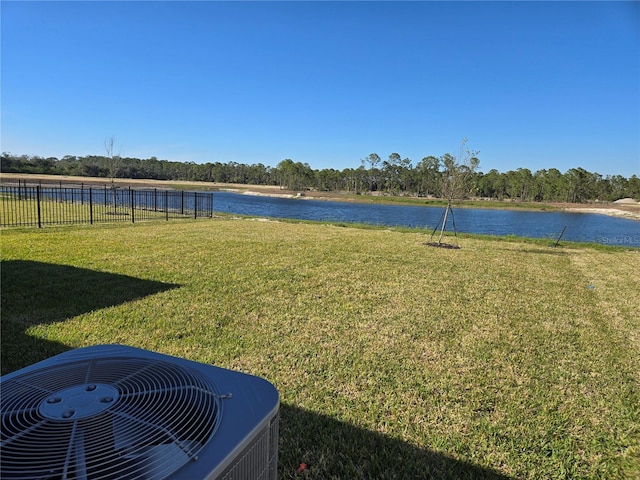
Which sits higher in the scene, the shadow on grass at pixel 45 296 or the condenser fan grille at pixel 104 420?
the condenser fan grille at pixel 104 420

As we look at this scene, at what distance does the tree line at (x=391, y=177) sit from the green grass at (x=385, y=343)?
58.9 m

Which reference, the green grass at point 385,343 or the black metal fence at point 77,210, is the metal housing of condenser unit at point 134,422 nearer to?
the green grass at point 385,343

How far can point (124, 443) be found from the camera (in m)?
1.02

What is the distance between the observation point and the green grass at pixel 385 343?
2168mm

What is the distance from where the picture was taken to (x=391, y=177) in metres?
91.7

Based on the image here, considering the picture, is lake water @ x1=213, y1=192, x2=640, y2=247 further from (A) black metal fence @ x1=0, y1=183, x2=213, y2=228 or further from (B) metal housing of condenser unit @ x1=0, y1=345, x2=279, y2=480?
(B) metal housing of condenser unit @ x1=0, y1=345, x2=279, y2=480

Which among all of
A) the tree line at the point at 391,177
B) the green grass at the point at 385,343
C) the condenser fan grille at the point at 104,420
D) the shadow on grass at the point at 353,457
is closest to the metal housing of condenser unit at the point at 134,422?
the condenser fan grille at the point at 104,420

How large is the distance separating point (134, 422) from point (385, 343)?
9.33ft

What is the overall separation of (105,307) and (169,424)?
3662 millimetres

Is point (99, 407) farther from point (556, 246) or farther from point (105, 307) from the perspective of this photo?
point (556, 246)

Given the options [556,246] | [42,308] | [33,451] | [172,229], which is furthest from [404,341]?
[556,246]

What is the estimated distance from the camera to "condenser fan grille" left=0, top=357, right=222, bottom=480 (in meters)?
0.93

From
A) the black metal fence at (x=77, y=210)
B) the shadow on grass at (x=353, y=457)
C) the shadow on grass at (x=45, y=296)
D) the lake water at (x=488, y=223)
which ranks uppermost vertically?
the black metal fence at (x=77, y=210)

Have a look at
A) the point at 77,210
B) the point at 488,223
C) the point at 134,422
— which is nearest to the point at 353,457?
the point at 134,422
